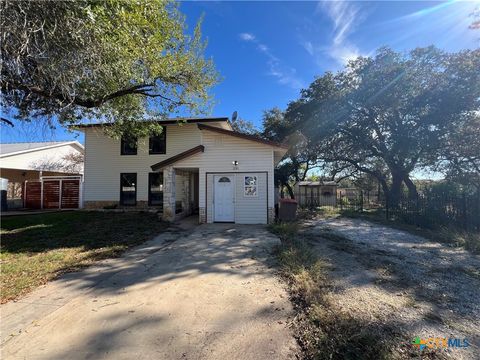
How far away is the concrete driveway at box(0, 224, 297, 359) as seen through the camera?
2803mm

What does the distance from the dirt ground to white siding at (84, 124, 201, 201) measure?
1053 centimetres

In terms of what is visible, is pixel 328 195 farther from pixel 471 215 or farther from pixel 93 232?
pixel 93 232

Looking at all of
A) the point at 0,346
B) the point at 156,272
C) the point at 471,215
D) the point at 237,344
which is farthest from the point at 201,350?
the point at 471,215

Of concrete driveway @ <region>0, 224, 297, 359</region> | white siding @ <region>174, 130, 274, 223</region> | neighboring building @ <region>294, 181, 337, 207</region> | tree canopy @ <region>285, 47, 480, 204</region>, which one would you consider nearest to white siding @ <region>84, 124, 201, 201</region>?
white siding @ <region>174, 130, 274, 223</region>

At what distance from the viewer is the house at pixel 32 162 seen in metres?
18.0

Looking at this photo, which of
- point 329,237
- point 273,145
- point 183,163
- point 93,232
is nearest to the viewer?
point 329,237

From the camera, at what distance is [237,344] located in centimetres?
287

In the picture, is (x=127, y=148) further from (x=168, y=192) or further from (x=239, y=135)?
(x=239, y=135)

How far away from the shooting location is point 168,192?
12.0 meters

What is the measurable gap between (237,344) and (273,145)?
29.6ft

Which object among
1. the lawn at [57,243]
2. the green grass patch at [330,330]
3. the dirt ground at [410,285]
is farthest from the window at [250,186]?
the green grass patch at [330,330]

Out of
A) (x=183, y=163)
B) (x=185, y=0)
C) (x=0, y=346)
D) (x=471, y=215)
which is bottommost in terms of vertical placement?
(x=0, y=346)

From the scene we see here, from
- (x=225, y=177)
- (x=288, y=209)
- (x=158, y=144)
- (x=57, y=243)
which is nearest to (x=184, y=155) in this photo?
(x=225, y=177)

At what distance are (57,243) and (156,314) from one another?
622cm
